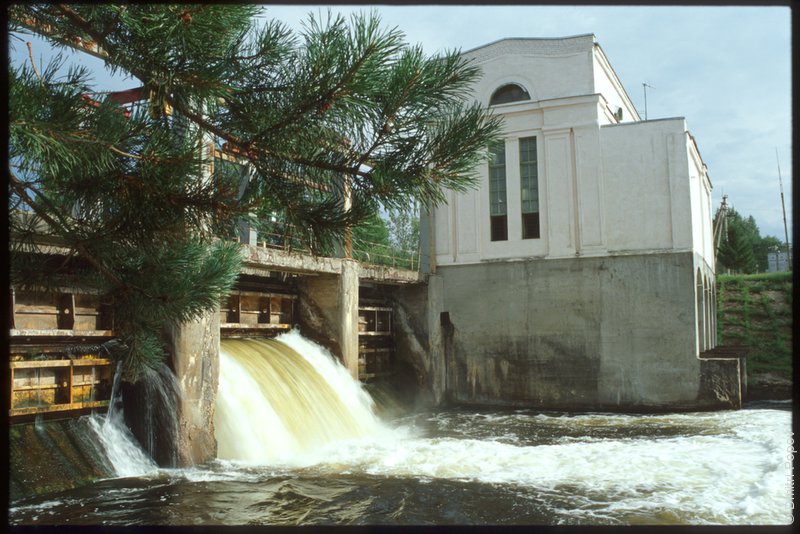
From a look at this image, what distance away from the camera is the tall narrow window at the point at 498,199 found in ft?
53.5

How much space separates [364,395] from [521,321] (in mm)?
4445

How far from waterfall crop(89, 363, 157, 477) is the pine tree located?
14.6 ft

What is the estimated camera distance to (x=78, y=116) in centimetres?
319

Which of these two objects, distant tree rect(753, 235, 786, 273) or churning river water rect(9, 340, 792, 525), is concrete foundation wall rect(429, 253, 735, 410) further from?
distant tree rect(753, 235, 786, 273)

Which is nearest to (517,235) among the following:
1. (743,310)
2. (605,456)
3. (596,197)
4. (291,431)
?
(596,197)

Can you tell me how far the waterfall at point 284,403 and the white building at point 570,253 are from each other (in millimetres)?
4449

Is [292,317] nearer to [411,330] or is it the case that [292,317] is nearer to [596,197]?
[411,330]

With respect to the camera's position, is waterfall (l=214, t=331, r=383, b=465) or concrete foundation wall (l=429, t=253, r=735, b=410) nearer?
waterfall (l=214, t=331, r=383, b=465)

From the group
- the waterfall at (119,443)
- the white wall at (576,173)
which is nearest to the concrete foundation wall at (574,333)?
the white wall at (576,173)

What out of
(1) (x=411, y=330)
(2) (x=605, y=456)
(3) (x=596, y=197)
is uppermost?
(3) (x=596, y=197)

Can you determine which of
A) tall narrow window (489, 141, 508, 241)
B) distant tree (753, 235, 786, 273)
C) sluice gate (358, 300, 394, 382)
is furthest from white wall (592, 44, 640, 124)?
distant tree (753, 235, 786, 273)

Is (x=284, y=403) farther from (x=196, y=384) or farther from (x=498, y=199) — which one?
(x=498, y=199)

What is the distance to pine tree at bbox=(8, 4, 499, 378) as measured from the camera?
322cm

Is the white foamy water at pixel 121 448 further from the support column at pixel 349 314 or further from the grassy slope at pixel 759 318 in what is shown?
the grassy slope at pixel 759 318
